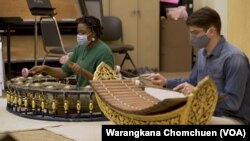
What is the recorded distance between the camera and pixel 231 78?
2.67 meters

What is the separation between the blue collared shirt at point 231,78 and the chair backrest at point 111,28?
4442mm

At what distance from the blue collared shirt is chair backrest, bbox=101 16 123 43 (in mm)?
4442

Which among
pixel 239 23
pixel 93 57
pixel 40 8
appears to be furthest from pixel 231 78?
pixel 40 8

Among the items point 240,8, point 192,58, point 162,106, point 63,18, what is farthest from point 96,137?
point 192,58

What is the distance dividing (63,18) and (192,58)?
2091 mm

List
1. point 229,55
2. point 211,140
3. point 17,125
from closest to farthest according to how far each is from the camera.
Answer: point 211,140, point 229,55, point 17,125

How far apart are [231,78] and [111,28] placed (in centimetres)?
469

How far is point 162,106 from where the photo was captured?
7.27 ft

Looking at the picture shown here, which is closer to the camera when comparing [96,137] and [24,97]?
[96,137]

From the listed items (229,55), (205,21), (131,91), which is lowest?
(131,91)

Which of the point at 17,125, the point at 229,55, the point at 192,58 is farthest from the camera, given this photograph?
the point at 192,58

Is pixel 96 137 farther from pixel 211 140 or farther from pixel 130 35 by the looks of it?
pixel 130 35

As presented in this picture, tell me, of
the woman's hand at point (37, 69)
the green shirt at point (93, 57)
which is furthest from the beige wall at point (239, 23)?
the woman's hand at point (37, 69)

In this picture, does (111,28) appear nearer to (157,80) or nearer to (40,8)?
(40,8)
